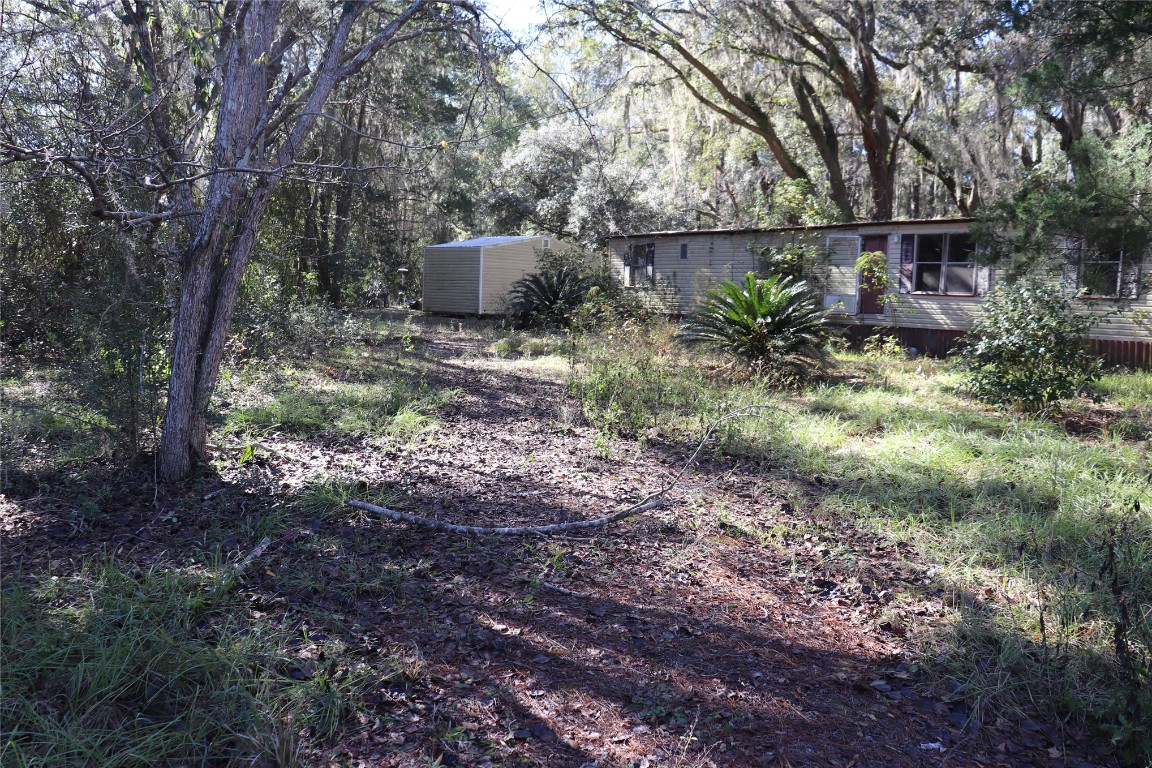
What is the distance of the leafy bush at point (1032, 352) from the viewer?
7.17m

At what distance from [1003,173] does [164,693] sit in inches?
702

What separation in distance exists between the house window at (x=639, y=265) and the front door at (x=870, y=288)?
185 inches

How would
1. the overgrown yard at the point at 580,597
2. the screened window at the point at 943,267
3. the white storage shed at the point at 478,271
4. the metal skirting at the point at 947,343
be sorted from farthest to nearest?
the white storage shed at the point at 478,271 → the screened window at the point at 943,267 → the metal skirting at the point at 947,343 → the overgrown yard at the point at 580,597

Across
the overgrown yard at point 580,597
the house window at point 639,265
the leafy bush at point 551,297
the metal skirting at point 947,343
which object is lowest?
the overgrown yard at point 580,597

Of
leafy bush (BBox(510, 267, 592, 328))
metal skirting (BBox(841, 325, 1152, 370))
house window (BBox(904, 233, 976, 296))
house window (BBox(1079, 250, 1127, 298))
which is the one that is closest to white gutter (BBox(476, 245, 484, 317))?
leafy bush (BBox(510, 267, 592, 328))

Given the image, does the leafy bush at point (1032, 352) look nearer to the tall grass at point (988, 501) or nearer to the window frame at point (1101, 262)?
the tall grass at point (988, 501)

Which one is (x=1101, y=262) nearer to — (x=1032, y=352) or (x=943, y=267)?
(x=1032, y=352)

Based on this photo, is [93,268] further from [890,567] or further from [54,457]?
[890,567]

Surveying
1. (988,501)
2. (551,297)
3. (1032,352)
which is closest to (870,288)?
(551,297)

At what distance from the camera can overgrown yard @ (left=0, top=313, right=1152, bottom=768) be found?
8.13 feet

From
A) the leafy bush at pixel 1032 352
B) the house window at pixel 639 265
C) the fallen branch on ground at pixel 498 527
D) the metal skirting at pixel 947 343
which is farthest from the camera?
the house window at pixel 639 265

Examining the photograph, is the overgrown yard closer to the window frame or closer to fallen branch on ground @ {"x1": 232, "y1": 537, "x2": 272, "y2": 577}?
fallen branch on ground @ {"x1": 232, "y1": 537, "x2": 272, "y2": 577}

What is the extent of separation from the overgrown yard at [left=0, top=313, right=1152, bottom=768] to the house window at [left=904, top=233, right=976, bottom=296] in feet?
22.5

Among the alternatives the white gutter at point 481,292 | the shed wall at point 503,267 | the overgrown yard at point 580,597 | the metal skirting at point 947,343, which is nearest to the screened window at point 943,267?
the metal skirting at point 947,343
